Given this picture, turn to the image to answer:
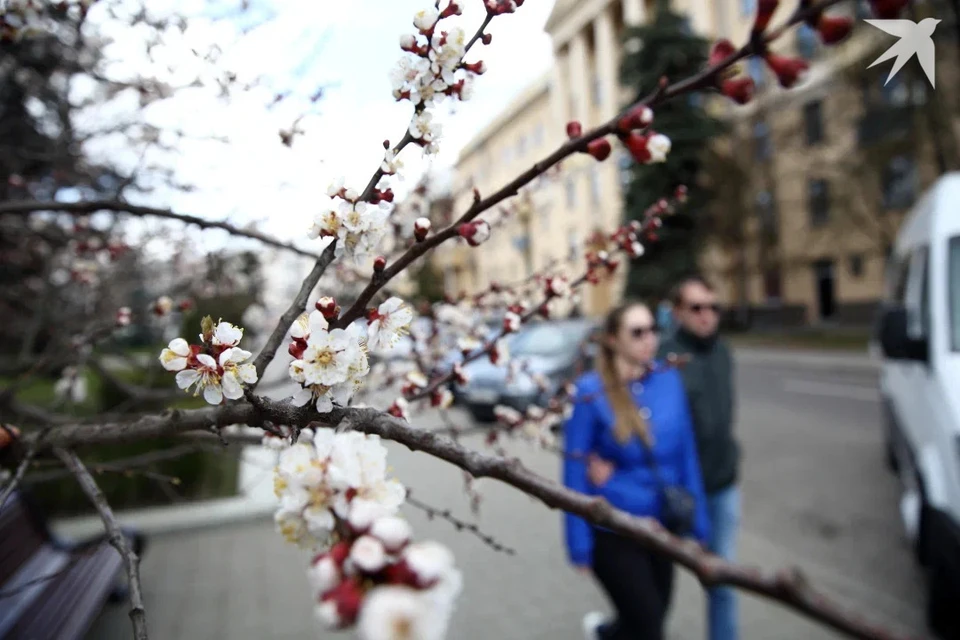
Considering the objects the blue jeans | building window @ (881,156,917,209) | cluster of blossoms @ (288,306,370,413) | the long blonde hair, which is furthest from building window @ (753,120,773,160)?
cluster of blossoms @ (288,306,370,413)

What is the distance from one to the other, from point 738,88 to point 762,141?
23309mm

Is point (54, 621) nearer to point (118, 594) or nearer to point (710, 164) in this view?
point (118, 594)

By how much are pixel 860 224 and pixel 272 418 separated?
19.3 metres

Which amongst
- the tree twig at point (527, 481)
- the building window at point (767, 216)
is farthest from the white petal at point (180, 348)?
the building window at point (767, 216)

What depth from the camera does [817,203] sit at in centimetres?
2027

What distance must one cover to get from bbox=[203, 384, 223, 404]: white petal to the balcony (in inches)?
646

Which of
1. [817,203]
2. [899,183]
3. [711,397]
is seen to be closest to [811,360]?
[899,183]

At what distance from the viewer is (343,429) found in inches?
35.0

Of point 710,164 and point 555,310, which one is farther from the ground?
point 710,164

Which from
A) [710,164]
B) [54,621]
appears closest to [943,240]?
[54,621]

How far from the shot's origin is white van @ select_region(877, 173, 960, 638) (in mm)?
3104

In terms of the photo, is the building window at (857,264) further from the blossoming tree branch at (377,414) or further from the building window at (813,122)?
the blossoming tree branch at (377,414)

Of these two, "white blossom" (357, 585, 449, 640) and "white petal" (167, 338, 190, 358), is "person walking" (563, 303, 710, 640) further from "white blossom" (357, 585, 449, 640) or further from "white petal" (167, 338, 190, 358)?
"white blossom" (357, 585, 449, 640)

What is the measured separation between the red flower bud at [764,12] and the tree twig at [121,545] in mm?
1169
